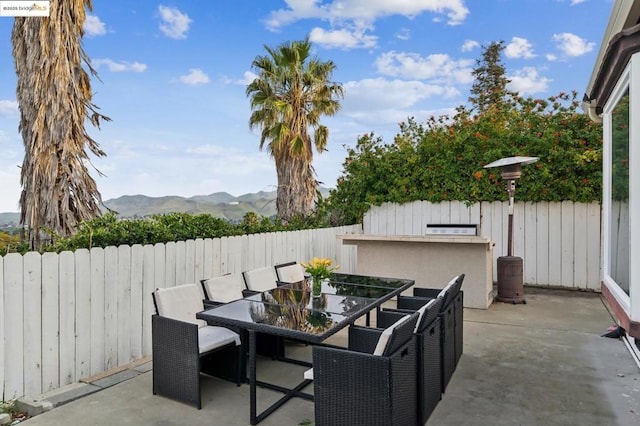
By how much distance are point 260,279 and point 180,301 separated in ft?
3.68

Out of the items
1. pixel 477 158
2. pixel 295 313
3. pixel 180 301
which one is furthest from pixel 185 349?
pixel 477 158

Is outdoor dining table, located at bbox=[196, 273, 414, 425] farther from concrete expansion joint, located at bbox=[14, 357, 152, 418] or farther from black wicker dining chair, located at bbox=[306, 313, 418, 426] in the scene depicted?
concrete expansion joint, located at bbox=[14, 357, 152, 418]

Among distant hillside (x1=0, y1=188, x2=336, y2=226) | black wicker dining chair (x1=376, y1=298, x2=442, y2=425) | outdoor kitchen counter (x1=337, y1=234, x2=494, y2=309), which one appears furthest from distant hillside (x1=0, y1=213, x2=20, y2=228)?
black wicker dining chair (x1=376, y1=298, x2=442, y2=425)

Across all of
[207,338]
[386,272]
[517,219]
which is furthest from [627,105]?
[517,219]

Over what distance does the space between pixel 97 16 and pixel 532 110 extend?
338 inches

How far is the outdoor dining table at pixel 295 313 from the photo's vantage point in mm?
2732

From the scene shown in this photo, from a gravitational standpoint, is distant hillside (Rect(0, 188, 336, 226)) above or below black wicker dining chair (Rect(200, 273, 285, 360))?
above

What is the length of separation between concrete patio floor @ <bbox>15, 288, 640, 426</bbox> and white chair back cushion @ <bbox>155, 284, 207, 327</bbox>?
64 cm

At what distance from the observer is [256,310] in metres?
3.18

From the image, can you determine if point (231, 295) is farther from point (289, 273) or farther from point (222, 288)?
point (289, 273)

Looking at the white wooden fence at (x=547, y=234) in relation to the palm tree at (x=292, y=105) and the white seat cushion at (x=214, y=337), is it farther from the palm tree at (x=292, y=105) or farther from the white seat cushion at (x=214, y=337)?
the white seat cushion at (x=214, y=337)

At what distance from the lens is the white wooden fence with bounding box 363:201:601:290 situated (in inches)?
299

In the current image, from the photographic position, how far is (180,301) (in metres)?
3.49

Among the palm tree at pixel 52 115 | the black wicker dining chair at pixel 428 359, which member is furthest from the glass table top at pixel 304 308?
the palm tree at pixel 52 115
